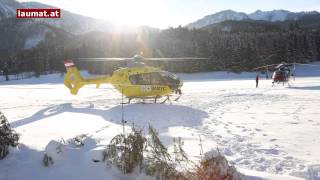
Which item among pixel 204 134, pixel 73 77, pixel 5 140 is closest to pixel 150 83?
pixel 73 77

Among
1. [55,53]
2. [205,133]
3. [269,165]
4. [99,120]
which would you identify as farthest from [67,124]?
[55,53]

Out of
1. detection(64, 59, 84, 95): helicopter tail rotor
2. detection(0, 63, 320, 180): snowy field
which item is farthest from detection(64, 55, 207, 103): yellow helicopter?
detection(64, 59, 84, 95): helicopter tail rotor

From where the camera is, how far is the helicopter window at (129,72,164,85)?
18.2 meters

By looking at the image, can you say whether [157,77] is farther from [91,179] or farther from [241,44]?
[241,44]

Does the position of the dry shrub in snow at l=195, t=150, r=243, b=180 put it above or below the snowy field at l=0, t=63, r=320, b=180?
above

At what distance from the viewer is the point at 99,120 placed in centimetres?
1332

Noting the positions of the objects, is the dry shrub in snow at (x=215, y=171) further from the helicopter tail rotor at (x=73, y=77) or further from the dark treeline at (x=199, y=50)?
the dark treeline at (x=199, y=50)

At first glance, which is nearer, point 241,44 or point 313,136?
point 313,136

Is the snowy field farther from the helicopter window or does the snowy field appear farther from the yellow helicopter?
the helicopter window

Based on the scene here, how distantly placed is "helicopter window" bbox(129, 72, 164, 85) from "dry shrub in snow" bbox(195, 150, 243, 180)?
12623 millimetres

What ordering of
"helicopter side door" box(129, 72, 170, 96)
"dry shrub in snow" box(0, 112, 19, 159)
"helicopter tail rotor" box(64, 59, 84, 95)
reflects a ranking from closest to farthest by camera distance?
"dry shrub in snow" box(0, 112, 19, 159), "helicopter side door" box(129, 72, 170, 96), "helicopter tail rotor" box(64, 59, 84, 95)

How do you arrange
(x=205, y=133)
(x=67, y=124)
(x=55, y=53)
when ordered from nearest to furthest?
1. (x=205, y=133)
2. (x=67, y=124)
3. (x=55, y=53)

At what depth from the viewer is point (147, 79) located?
59.9 feet

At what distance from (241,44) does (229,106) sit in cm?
6084
